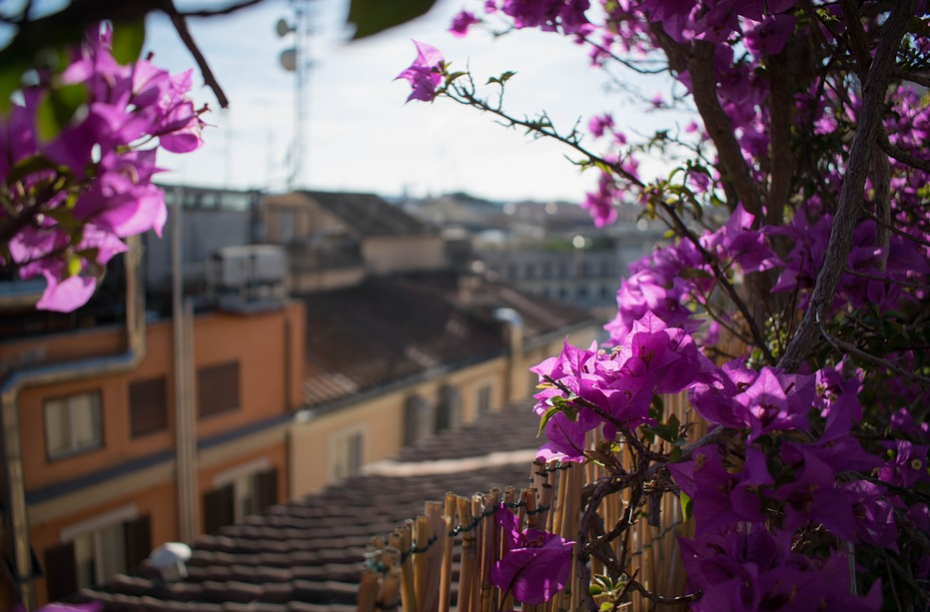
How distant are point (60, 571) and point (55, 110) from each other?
24.6 ft

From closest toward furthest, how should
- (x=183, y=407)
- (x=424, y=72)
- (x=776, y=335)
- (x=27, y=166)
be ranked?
1. (x=27, y=166)
2. (x=424, y=72)
3. (x=776, y=335)
4. (x=183, y=407)

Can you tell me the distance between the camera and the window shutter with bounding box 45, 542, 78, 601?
265 inches

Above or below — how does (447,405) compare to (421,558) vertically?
below

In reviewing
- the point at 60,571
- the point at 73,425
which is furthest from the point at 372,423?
the point at 60,571

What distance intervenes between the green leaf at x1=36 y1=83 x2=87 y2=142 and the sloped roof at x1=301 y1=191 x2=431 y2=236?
1423cm

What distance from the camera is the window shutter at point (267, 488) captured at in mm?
8852

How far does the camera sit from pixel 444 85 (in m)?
1.42

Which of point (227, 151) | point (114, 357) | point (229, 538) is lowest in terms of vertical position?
point (229, 538)

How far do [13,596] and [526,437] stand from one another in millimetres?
3988

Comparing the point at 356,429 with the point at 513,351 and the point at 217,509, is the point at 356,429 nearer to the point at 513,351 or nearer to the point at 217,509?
the point at 217,509

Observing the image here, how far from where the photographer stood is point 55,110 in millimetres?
539

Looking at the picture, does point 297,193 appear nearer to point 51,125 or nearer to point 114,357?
point 114,357

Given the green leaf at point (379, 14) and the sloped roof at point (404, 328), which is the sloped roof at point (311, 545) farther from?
the sloped roof at point (404, 328)

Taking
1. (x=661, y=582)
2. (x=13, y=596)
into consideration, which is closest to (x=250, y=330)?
(x=13, y=596)
